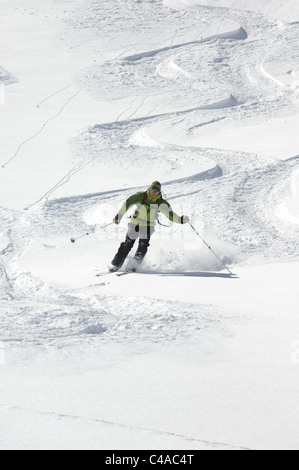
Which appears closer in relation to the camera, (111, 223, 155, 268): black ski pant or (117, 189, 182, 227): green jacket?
(117, 189, 182, 227): green jacket

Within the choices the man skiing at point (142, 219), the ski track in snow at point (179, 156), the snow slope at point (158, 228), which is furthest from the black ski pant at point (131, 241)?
the ski track in snow at point (179, 156)

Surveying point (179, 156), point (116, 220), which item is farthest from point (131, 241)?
point (179, 156)

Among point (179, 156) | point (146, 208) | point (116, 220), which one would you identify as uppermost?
point (179, 156)

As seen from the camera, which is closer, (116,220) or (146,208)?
(116,220)

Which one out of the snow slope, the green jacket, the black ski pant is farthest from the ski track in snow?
the green jacket

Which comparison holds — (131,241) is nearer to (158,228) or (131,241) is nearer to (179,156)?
(158,228)

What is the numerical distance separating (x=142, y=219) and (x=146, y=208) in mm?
192

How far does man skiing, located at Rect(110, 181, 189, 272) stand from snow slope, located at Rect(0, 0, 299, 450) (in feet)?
1.00

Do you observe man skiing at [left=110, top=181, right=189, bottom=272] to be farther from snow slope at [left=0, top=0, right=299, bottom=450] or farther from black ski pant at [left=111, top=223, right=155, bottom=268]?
snow slope at [left=0, top=0, right=299, bottom=450]

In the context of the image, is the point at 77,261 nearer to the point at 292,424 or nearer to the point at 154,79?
the point at 292,424

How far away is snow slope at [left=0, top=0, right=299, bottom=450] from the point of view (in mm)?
3959

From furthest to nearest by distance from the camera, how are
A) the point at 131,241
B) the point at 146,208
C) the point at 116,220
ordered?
the point at 131,241, the point at 146,208, the point at 116,220

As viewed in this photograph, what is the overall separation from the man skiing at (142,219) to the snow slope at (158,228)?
1.00 feet

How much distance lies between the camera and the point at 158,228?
11.8 meters
